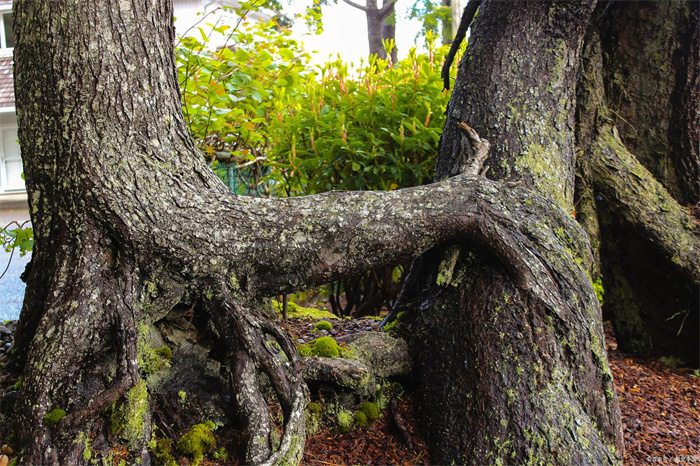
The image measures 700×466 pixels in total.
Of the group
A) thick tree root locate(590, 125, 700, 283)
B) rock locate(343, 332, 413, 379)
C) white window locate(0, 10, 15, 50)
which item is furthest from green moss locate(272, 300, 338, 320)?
white window locate(0, 10, 15, 50)

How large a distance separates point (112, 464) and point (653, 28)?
4292 mm

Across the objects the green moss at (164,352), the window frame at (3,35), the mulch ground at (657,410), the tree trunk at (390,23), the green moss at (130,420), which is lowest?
the mulch ground at (657,410)

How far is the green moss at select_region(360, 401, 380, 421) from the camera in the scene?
2.88 meters

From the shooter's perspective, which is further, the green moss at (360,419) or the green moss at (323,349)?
the green moss at (323,349)

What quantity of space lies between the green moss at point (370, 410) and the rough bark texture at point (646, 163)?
2.14 metres

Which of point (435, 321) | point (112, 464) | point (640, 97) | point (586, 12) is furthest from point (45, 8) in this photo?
point (640, 97)

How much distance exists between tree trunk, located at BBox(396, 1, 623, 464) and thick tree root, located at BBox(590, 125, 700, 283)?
2.03 ft

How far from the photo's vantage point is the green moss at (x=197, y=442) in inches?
97.1

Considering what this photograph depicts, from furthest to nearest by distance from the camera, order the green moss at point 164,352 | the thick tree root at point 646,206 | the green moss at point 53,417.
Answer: the thick tree root at point 646,206, the green moss at point 164,352, the green moss at point 53,417

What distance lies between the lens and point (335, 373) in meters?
2.78

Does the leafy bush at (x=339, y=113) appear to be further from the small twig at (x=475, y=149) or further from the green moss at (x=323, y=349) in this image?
the green moss at (x=323, y=349)

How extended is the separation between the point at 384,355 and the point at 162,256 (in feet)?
4.05

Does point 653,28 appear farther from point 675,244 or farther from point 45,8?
point 45,8

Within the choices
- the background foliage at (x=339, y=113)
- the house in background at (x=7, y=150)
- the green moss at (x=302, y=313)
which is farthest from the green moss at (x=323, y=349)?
the house in background at (x=7, y=150)
